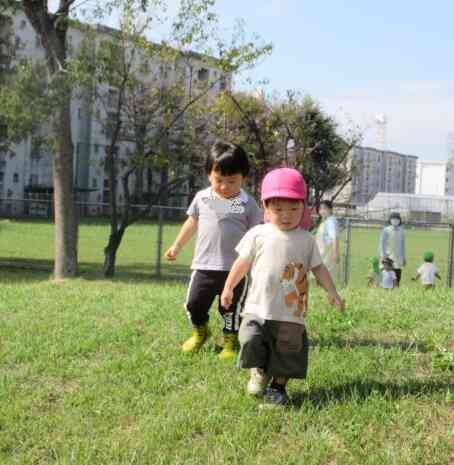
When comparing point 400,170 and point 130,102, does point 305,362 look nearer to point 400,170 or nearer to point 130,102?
point 130,102

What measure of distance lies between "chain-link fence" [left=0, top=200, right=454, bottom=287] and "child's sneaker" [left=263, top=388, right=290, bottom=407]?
33.2ft

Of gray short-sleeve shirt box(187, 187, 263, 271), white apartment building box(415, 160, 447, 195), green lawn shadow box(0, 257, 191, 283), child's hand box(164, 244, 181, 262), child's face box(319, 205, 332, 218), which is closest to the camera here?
gray short-sleeve shirt box(187, 187, 263, 271)

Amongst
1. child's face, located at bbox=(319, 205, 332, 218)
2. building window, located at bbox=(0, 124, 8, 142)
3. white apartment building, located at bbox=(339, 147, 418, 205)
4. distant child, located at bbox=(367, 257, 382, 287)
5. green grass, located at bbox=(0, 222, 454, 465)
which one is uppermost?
white apartment building, located at bbox=(339, 147, 418, 205)

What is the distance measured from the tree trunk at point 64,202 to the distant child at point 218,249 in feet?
29.0

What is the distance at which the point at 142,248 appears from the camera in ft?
87.6

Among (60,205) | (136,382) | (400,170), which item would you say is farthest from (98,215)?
(400,170)

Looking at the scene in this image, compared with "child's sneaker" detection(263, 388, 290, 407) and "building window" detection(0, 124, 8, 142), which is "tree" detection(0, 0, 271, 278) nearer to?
"building window" detection(0, 124, 8, 142)

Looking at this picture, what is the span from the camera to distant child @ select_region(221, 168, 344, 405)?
3.94 m

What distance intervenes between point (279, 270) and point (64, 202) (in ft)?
34.6

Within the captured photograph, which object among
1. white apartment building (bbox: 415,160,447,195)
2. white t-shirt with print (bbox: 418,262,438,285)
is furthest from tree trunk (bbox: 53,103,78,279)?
white apartment building (bbox: 415,160,447,195)

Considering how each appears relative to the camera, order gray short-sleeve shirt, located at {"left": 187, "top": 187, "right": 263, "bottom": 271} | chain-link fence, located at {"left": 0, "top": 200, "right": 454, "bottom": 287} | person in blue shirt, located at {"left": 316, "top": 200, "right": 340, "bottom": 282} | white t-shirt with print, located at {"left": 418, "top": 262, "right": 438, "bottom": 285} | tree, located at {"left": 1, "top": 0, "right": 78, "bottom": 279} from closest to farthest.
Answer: gray short-sleeve shirt, located at {"left": 187, "top": 187, "right": 263, "bottom": 271}, person in blue shirt, located at {"left": 316, "top": 200, "right": 340, "bottom": 282}, tree, located at {"left": 1, "top": 0, "right": 78, "bottom": 279}, white t-shirt with print, located at {"left": 418, "top": 262, "right": 438, "bottom": 285}, chain-link fence, located at {"left": 0, "top": 200, "right": 454, "bottom": 287}

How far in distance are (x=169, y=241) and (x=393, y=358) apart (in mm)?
21556

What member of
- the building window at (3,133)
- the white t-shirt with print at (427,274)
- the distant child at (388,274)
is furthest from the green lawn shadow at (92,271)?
the white t-shirt with print at (427,274)

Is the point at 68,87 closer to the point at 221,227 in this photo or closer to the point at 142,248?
the point at 221,227
